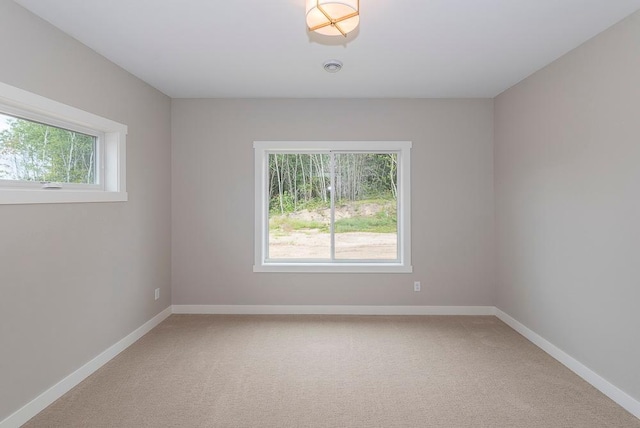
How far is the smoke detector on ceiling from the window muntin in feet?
6.67

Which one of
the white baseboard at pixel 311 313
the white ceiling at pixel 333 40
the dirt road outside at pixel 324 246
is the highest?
the white ceiling at pixel 333 40

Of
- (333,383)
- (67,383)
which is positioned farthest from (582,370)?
(67,383)

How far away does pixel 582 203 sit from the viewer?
9.04ft

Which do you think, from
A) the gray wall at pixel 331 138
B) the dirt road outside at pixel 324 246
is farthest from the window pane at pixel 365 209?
the gray wall at pixel 331 138

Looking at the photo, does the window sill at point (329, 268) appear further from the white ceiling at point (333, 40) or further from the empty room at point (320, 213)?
the white ceiling at point (333, 40)

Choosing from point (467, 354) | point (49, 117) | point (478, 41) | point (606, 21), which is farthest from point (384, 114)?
point (49, 117)

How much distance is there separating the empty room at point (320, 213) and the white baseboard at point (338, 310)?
26 mm

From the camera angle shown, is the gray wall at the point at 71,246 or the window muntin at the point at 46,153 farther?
the window muntin at the point at 46,153

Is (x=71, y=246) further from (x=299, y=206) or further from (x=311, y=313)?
(x=311, y=313)

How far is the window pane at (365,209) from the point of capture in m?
4.33

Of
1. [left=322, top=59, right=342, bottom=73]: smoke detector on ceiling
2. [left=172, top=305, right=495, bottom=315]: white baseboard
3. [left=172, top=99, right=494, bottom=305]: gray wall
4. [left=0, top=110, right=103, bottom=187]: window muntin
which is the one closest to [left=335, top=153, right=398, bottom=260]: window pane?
[left=172, top=99, right=494, bottom=305]: gray wall

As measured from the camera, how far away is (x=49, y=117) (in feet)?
8.19

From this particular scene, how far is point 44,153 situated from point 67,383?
5.36 feet

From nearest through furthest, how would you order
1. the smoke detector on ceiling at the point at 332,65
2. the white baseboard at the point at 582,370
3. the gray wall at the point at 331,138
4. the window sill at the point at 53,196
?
the window sill at the point at 53,196, the white baseboard at the point at 582,370, the smoke detector on ceiling at the point at 332,65, the gray wall at the point at 331,138
